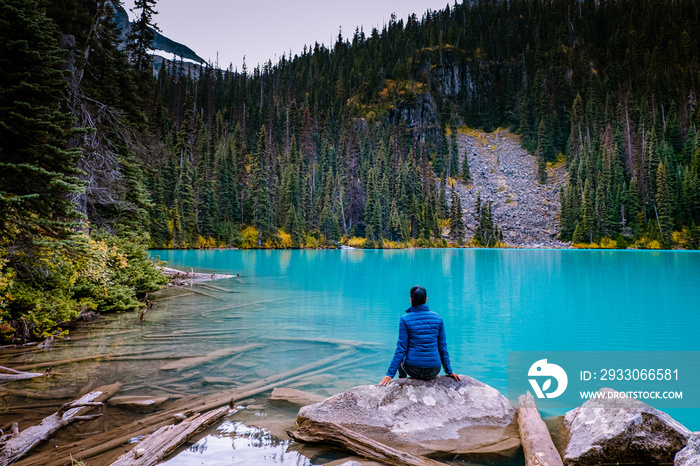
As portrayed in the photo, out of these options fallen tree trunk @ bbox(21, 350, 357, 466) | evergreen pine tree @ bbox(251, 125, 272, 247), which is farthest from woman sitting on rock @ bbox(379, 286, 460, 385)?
evergreen pine tree @ bbox(251, 125, 272, 247)

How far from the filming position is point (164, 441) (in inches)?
199

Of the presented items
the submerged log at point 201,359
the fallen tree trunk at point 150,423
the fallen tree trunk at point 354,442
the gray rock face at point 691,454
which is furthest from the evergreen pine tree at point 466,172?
the gray rock face at point 691,454

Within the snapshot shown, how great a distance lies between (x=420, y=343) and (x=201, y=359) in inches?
258

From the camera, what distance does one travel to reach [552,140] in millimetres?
111062

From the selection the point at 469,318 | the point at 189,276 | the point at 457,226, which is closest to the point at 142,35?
the point at 189,276

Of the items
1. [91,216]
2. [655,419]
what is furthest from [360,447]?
[91,216]

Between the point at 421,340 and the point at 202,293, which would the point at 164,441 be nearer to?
the point at 421,340

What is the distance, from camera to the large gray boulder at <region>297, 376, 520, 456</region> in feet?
17.6

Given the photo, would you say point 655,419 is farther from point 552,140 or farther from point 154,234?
point 552,140

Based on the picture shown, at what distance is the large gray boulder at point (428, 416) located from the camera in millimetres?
5355

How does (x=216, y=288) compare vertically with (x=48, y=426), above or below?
below

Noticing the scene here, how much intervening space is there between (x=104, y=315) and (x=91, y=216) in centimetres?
458

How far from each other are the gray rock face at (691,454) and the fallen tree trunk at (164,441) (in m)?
5.89

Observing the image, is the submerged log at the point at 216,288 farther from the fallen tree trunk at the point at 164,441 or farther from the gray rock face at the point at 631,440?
the gray rock face at the point at 631,440
